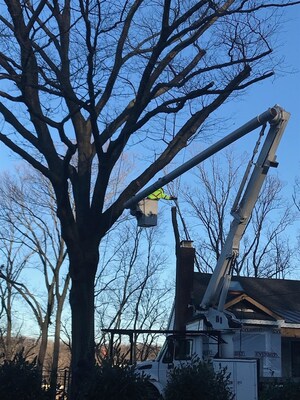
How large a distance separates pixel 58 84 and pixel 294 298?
56.8 feet

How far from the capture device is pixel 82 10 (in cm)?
1144

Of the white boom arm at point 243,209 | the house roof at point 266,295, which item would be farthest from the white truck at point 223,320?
the house roof at point 266,295

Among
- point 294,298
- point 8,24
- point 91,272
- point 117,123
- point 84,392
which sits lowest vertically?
point 84,392

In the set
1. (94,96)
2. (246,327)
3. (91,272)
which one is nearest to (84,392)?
(91,272)

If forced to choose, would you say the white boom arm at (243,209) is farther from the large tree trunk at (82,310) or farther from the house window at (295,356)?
the house window at (295,356)

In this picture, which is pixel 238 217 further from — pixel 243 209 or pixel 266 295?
pixel 266 295

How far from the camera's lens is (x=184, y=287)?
21.8 m

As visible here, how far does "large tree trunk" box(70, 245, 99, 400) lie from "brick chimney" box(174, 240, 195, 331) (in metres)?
8.49

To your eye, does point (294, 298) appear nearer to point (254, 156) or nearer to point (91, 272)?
point (254, 156)

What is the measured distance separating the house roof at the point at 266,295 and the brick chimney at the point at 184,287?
1200 mm

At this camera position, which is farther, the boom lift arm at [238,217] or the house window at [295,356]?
the house window at [295,356]

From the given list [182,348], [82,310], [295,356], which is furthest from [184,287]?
[82,310]

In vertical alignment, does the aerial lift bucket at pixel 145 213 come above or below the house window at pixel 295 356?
above

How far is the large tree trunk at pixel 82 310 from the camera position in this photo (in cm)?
1131
